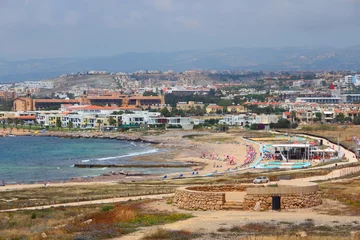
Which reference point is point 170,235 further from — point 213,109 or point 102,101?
point 102,101

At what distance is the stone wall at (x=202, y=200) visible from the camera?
1814 centimetres

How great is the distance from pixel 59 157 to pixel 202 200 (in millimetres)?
47851

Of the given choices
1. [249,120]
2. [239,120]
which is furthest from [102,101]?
[249,120]

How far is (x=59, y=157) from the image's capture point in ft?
212

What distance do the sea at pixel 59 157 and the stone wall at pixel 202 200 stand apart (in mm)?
28097

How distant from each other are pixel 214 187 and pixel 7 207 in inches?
383

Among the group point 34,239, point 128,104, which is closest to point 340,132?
point 34,239

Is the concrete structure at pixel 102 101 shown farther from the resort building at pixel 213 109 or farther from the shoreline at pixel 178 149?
the shoreline at pixel 178 149

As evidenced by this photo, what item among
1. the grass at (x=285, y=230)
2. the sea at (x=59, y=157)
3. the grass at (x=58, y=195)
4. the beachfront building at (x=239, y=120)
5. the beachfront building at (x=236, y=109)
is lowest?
the sea at (x=59, y=157)

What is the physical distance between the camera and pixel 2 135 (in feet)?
341

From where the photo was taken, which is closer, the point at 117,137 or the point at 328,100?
the point at 117,137

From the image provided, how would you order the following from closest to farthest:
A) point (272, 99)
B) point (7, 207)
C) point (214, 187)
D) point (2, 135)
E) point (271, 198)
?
point (271, 198) → point (214, 187) → point (7, 207) → point (2, 135) → point (272, 99)

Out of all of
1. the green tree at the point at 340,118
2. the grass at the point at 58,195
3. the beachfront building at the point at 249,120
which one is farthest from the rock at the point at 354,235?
the green tree at the point at 340,118

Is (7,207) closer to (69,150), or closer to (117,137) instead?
(69,150)
